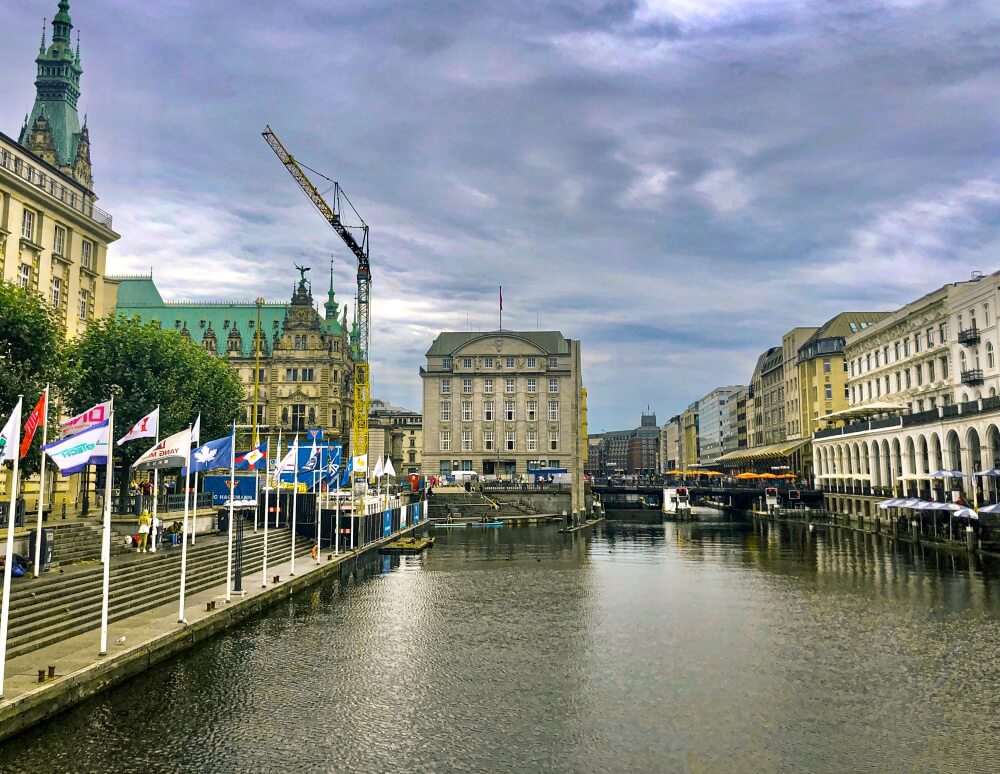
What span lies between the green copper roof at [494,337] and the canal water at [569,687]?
9348cm

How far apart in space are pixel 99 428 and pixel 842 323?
137 meters

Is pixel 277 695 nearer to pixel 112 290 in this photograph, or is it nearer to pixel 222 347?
pixel 112 290

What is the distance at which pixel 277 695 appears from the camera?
2400cm

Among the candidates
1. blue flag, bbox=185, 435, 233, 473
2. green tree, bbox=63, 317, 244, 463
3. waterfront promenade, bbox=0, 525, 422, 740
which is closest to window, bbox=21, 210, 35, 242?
green tree, bbox=63, 317, 244, 463

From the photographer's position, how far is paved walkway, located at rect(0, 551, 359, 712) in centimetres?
2111

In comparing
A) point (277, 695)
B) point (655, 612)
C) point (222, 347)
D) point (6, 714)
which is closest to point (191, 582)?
point (277, 695)

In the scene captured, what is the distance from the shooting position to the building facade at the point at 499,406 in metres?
136

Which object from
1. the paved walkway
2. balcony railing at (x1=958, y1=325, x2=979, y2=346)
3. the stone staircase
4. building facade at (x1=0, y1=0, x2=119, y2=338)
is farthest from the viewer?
balcony railing at (x1=958, y1=325, x2=979, y2=346)

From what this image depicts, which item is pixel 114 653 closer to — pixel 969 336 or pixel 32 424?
pixel 32 424

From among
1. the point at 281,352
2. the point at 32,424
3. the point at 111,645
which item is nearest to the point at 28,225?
the point at 32,424

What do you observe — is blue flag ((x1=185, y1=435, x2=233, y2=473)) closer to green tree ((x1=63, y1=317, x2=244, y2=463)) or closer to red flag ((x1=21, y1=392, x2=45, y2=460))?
red flag ((x1=21, y1=392, x2=45, y2=460))

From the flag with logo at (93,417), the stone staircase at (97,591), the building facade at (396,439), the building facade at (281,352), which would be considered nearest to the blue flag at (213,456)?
the stone staircase at (97,591)

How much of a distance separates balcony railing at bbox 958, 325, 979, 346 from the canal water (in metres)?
38.4

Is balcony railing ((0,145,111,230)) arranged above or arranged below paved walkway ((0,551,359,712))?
above
